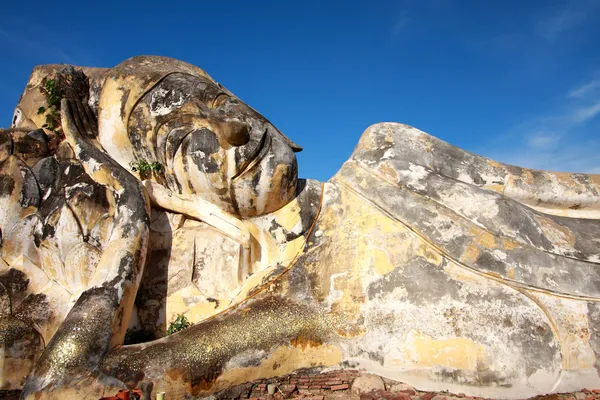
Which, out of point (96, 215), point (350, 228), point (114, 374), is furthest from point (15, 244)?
point (350, 228)

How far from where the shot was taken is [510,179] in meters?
4.52

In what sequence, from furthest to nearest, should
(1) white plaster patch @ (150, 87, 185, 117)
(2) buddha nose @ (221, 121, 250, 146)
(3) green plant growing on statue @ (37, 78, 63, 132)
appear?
(3) green plant growing on statue @ (37, 78, 63, 132)
(1) white plaster patch @ (150, 87, 185, 117)
(2) buddha nose @ (221, 121, 250, 146)

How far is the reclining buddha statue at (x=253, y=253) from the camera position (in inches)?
135

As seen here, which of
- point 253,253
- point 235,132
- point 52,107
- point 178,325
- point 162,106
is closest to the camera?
point 178,325

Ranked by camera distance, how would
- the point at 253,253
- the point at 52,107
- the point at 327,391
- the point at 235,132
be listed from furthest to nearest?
the point at 52,107
the point at 253,253
the point at 235,132
the point at 327,391

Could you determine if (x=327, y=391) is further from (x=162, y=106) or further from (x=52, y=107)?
(x=52, y=107)

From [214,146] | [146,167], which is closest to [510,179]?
[214,146]

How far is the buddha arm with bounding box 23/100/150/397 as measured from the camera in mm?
3129

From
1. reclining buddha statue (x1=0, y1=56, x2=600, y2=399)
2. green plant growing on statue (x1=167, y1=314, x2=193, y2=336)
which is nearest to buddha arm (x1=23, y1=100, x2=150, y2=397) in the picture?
reclining buddha statue (x1=0, y1=56, x2=600, y2=399)

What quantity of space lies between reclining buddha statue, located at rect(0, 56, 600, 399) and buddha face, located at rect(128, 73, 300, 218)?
0.02 metres

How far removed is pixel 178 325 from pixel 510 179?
10.4 feet

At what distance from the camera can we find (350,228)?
416 centimetres

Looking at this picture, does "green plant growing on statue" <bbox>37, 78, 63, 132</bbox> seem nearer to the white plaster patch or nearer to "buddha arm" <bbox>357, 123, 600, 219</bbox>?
the white plaster patch

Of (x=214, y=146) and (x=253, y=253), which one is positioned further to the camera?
(x=253, y=253)
